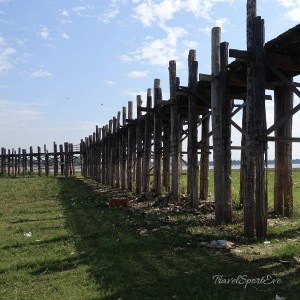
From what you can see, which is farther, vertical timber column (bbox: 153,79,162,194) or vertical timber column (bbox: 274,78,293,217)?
vertical timber column (bbox: 153,79,162,194)

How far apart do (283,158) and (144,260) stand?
590 centimetres

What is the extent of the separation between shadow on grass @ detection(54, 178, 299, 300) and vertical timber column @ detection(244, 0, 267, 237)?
950 mm

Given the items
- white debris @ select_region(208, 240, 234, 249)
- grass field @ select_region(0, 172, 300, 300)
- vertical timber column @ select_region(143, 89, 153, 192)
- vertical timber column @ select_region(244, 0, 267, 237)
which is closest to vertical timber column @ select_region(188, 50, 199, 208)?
grass field @ select_region(0, 172, 300, 300)

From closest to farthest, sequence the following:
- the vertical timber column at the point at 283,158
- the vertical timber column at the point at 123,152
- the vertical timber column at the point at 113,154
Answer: the vertical timber column at the point at 283,158 < the vertical timber column at the point at 123,152 < the vertical timber column at the point at 113,154

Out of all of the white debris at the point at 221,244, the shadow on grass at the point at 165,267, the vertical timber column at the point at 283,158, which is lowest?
the shadow on grass at the point at 165,267

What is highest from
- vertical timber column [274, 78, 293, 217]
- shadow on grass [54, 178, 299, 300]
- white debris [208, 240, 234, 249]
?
vertical timber column [274, 78, 293, 217]

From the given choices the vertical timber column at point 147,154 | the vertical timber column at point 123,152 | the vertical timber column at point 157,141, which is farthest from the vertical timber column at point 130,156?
A: the vertical timber column at point 157,141

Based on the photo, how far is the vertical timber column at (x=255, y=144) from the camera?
8.98 m

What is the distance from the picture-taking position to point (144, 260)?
24.6 feet

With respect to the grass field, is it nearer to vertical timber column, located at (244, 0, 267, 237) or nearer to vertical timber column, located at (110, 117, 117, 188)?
vertical timber column, located at (244, 0, 267, 237)

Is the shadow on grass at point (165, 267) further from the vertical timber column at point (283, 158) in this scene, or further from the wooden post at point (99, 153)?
the wooden post at point (99, 153)

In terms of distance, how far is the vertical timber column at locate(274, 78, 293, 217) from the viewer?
467 inches

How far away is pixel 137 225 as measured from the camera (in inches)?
446

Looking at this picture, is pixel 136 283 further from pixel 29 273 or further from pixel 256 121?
pixel 256 121
